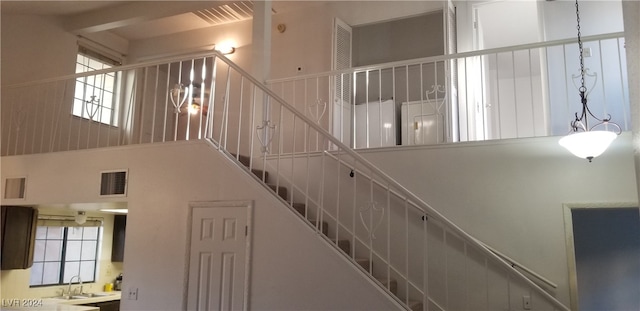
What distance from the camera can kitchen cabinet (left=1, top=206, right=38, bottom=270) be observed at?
577 centimetres

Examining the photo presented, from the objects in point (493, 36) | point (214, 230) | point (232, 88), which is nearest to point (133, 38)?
point (232, 88)

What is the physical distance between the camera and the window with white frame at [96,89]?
7172 mm

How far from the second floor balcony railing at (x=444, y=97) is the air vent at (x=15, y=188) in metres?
3.29

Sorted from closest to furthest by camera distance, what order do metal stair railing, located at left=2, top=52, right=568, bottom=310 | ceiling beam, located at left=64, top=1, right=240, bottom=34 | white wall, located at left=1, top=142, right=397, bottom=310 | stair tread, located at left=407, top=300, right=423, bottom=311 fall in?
white wall, located at left=1, top=142, right=397, bottom=310
stair tread, located at left=407, top=300, right=423, bottom=311
metal stair railing, located at left=2, top=52, right=568, bottom=310
ceiling beam, located at left=64, top=1, right=240, bottom=34

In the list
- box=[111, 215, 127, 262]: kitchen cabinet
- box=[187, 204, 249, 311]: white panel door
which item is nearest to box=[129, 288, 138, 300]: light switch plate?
box=[187, 204, 249, 311]: white panel door

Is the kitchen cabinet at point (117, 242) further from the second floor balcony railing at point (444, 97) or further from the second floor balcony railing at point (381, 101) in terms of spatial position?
the second floor balcony railing at point (444, 97)

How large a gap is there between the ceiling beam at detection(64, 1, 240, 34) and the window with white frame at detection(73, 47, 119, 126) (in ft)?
1.99

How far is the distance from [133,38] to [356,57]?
3.92 metres

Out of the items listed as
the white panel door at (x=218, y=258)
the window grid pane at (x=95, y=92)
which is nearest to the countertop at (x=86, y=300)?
the window grid pane at (x=95, y=92)

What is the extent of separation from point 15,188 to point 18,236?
2.25 ft

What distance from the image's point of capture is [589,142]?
3.54m

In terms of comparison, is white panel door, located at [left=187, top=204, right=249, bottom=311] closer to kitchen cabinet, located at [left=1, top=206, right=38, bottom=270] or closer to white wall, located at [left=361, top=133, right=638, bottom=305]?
white wall, located at [left=361, top=133, right=638, bottom=305]

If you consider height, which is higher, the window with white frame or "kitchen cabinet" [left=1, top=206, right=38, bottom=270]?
the window with white frame

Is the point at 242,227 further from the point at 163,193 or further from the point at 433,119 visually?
the point at 433,119
